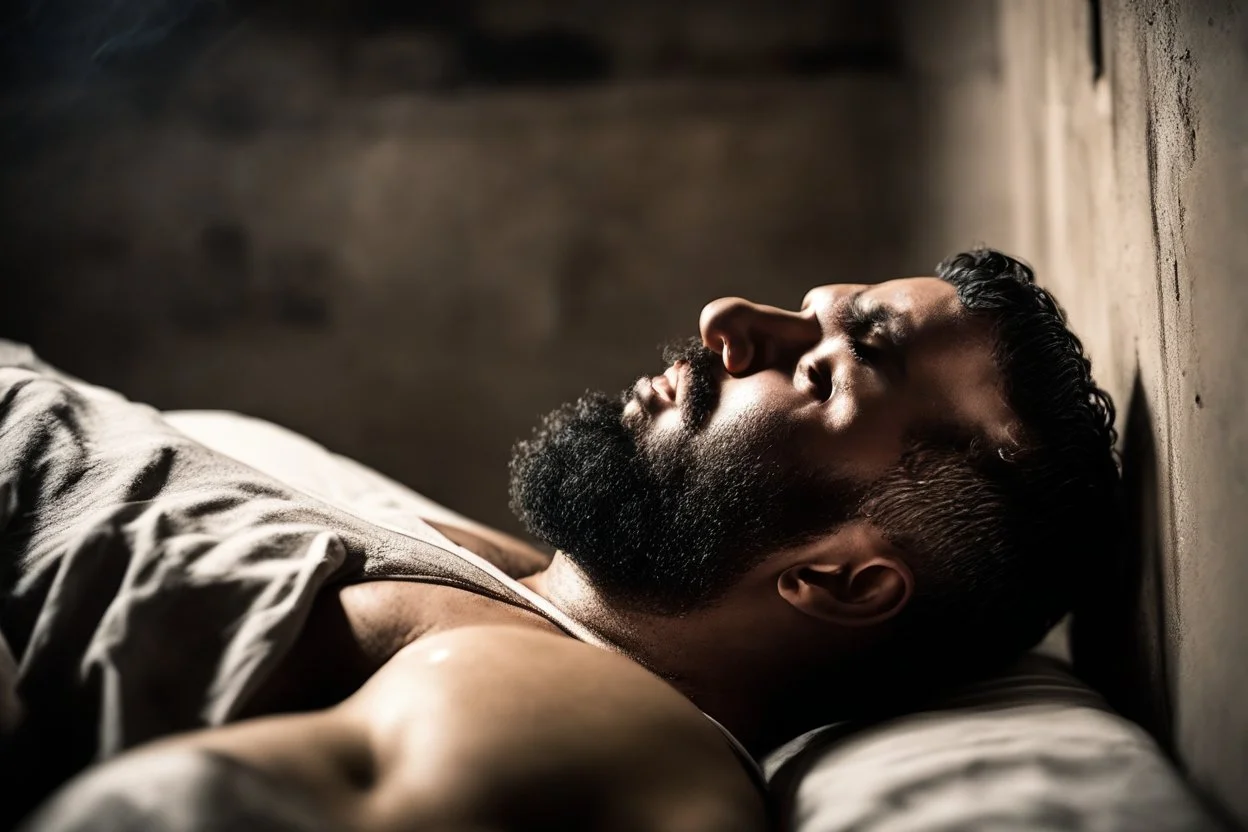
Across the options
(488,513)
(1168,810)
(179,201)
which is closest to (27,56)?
(179,201)

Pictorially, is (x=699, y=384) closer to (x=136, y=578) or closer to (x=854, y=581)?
(x=854, y=581)

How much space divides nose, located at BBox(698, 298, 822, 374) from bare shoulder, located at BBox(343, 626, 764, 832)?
0.51 metres

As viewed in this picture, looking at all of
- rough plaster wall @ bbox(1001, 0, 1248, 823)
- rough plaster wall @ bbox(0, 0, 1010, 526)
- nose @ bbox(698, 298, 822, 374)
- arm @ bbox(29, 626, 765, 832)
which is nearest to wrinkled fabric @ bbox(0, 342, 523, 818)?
arm @ bbox(29, 626, 765, 832)

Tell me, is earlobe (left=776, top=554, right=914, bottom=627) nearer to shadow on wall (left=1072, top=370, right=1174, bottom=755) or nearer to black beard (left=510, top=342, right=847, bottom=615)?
black beard (left=510, top=342, right=847, bottom=615)

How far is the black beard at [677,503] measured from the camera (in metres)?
1.31

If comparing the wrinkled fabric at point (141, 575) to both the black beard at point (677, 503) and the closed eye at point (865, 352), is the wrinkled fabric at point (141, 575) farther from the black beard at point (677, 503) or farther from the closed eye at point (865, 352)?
the closed eye at point (865, 352)

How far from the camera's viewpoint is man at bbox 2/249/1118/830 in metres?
1.16

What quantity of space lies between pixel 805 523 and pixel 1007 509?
239mm

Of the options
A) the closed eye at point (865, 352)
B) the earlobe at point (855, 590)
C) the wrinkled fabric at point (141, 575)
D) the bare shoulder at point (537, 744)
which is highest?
the closed eye at point (865, 352)

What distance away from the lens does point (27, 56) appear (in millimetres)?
2732

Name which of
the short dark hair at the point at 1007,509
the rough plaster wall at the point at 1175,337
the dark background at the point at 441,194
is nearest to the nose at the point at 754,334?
the short dark hair at the point at 1007,509

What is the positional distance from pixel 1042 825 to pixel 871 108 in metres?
2.21

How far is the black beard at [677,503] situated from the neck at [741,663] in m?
0.03

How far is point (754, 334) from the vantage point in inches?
57.1
